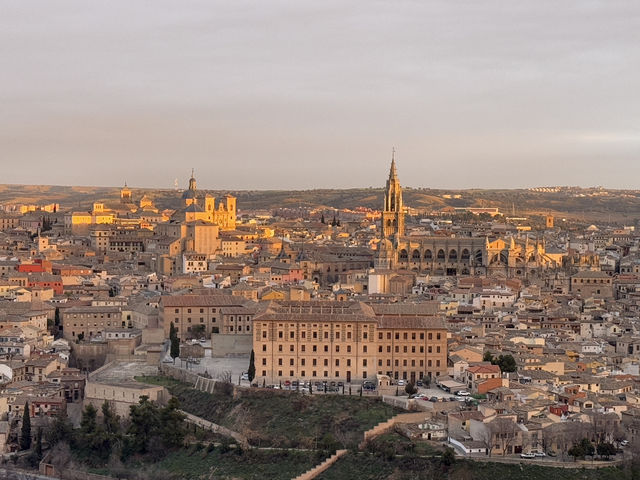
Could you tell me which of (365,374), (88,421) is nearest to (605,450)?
(365,374)

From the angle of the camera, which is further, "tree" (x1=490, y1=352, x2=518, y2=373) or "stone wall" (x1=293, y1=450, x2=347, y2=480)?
"tree" (x1=490, y1=352, x2=518, y2=373)

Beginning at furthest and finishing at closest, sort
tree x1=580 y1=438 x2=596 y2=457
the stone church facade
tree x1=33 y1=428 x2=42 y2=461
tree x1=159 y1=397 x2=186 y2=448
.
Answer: the stone church facade, tree x1=33 y1=428 x2=42 y2=461, tree x1=159 y1=397 x2=186 y2=448, tree x1=580 y1=438 x2=596 y2=457

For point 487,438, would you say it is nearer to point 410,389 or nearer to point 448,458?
point 448,458

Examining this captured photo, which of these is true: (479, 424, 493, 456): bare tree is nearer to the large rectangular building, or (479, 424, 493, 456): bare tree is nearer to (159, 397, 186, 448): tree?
the large rectangular building

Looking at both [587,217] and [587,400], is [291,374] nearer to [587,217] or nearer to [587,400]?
[587,400]

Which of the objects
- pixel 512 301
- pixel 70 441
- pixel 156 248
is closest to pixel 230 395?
pixel 70 441

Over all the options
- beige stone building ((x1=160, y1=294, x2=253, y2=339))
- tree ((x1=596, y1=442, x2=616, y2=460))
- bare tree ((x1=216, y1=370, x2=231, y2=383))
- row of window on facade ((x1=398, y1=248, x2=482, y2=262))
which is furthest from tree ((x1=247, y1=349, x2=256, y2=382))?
row of window on facade ((x1=398, y1=248, x2=482, y2=262))

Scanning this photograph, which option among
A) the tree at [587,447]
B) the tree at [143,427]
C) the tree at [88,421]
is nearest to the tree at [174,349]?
the tree at [88,421]
